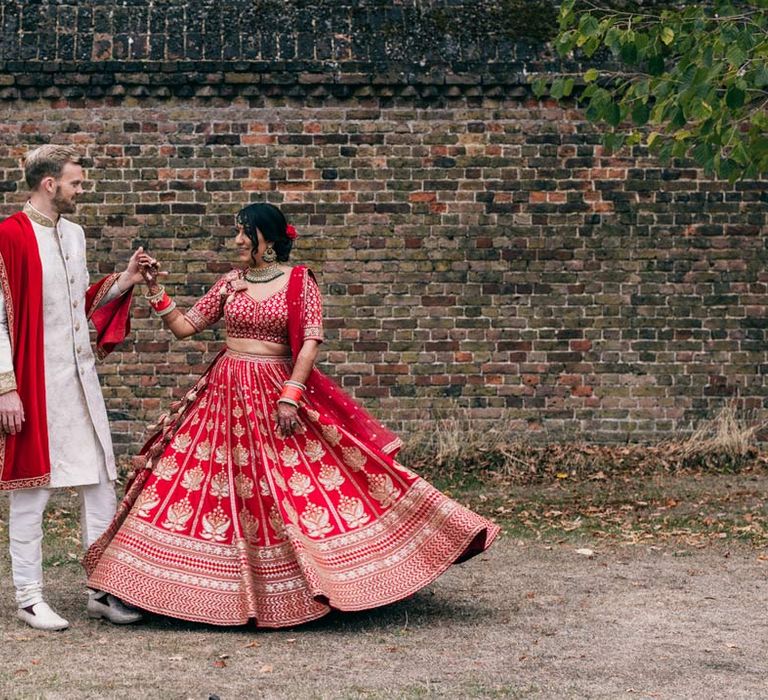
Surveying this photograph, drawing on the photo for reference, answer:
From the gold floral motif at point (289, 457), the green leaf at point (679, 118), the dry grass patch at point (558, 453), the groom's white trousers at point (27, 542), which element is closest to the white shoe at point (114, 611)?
the groom's white trousers at point (27, 542)

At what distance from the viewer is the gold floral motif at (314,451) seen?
235 inches

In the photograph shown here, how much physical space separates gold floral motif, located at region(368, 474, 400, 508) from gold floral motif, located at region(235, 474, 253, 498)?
0.55 meters

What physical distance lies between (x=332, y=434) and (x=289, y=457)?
229 mm

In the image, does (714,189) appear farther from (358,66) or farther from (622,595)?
(622,595)

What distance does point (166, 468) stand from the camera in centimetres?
593

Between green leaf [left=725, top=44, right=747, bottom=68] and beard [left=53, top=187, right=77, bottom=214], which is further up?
green leaf [left=725, top=44, right=747, bottom=68]

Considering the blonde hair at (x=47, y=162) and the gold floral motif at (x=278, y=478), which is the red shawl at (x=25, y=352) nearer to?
the blonde hair at (x=47, y=162)

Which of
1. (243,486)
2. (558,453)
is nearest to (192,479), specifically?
(243,486)

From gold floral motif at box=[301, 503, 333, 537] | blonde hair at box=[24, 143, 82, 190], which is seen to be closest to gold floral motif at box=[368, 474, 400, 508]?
gold floral motif at box=[301, 503, 333, 537]

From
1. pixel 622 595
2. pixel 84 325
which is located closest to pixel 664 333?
pixel 622 595

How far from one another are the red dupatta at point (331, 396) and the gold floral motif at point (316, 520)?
1.36ft

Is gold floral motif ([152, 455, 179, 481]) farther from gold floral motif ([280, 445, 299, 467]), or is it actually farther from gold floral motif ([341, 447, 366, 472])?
gold floral motif ([341, 447, 366, 472])

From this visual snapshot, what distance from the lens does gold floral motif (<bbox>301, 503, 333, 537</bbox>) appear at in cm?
581

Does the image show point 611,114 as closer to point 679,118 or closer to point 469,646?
point 679,118
